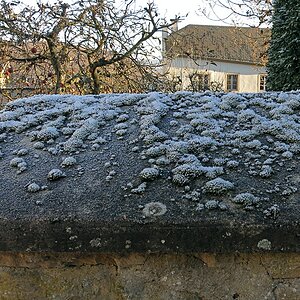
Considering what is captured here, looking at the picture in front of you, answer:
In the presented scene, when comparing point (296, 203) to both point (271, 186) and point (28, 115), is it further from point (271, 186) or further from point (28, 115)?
point (28, 115)

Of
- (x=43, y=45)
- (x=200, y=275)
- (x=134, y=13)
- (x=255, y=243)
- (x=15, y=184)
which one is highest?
(x=134, y=13)

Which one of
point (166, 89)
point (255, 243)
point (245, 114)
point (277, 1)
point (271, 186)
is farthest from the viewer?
point (166, 89)

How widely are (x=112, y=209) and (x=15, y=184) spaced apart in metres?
0.35

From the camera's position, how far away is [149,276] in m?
1.23

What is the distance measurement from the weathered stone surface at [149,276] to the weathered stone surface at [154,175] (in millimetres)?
78

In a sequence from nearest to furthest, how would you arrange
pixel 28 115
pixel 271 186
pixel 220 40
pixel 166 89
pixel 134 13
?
pixel 271 186
pixel 28 115
pixel 134 13
pixel 166 89
pixel 220 40

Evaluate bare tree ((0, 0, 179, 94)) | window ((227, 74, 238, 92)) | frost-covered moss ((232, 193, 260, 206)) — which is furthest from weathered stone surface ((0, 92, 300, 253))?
window ((227, 74, 238, 92))

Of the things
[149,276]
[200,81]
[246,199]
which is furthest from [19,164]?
[200,81]

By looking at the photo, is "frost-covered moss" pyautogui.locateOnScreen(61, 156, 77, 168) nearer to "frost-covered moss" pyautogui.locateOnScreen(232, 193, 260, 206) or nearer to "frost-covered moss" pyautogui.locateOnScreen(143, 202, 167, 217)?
"frost-covered moss" pyautogui.locateOnScreen(143, 202, 167, 217)

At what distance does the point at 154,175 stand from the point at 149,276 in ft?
0.98

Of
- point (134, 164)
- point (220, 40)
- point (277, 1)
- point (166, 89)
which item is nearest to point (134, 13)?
point (166, 89)

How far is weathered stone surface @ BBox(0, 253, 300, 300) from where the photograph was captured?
1212mm

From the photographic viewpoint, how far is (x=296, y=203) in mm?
1193

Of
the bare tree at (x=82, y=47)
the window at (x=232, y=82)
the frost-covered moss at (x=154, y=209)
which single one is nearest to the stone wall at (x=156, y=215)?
the frost-covered moss at (x=154, y=209)
